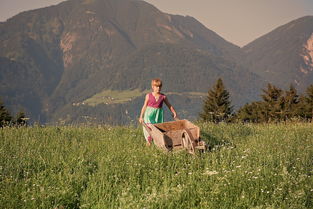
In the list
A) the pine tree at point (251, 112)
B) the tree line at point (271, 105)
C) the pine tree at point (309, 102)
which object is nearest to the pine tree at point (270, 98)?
the tree line at point (271, 105)

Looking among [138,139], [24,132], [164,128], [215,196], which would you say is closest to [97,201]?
[215,196]

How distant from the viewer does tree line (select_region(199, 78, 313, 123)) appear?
51.3 meters

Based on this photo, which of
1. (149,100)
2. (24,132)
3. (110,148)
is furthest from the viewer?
(24,132)

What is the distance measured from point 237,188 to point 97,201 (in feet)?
Answer: 7.64

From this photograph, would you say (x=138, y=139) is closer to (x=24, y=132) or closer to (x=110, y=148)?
(x=110, y=148)

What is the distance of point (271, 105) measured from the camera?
2298 inches

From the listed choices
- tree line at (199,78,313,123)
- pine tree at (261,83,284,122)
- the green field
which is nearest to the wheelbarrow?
the green field

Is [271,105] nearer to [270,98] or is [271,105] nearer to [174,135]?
[270,98]

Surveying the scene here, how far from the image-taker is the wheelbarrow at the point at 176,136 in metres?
8.27

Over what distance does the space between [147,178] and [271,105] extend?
180 feet

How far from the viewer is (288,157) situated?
8195 millimetres

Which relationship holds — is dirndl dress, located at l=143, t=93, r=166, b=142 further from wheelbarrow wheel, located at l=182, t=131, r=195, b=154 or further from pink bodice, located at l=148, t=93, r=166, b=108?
wheelbarrow wheel, located at l=182, t=131, r=195, b=154

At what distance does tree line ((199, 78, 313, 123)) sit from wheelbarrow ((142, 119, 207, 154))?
30.8 meters

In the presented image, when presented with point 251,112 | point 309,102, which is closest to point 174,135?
point 309,102
